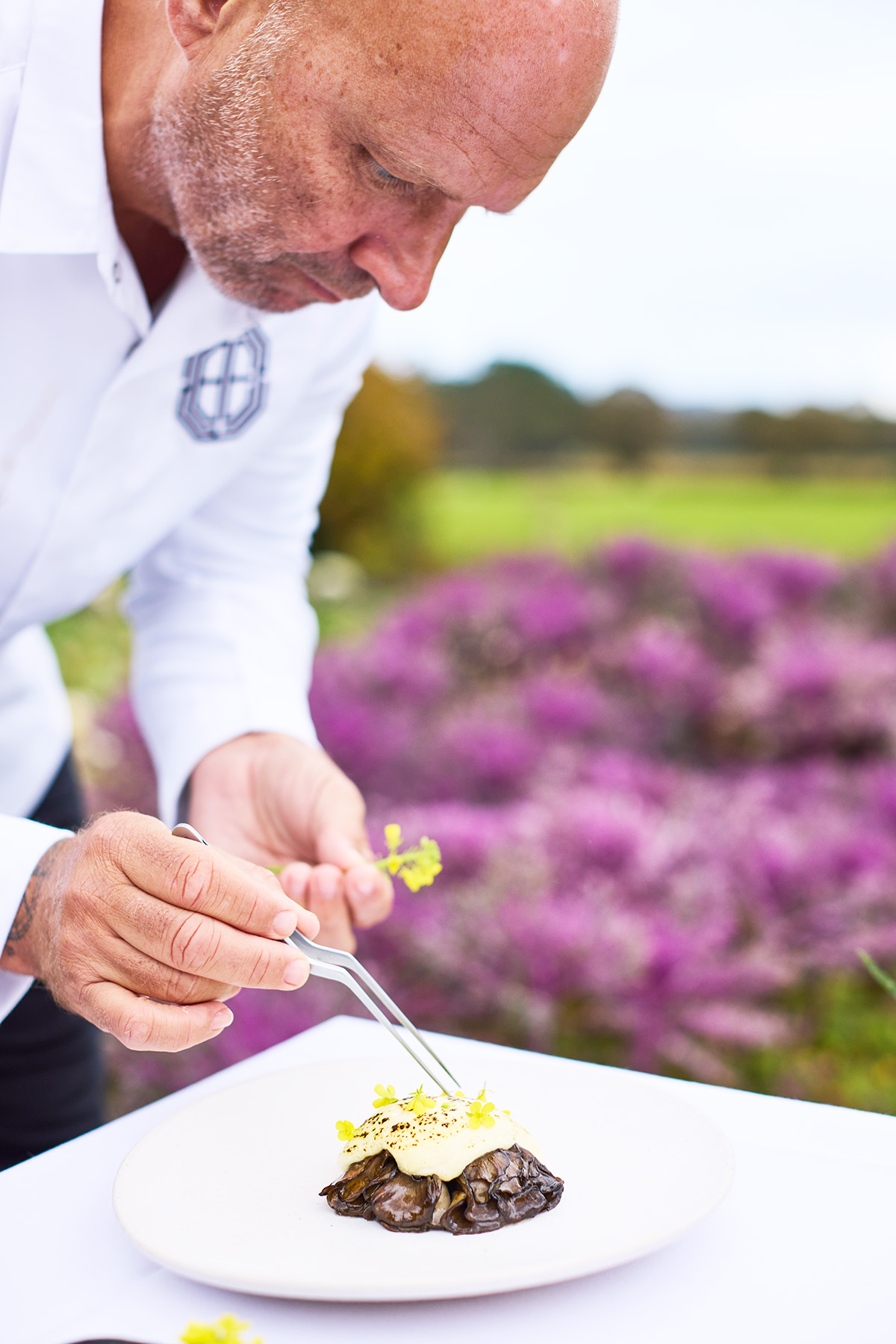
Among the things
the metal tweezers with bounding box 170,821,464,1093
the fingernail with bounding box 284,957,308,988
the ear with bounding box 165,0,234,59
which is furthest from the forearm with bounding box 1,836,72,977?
the ear with bounding box 165,0,234,59

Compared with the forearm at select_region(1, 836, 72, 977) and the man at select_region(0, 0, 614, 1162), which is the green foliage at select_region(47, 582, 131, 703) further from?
the forearm at select_region(1, 836, 72, 977)

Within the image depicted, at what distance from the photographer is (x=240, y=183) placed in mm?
1101

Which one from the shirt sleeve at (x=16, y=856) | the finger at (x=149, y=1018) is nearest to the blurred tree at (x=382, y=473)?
the shirt sleeve at (x=16, y=856)

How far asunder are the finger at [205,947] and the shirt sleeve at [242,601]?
1.90ft

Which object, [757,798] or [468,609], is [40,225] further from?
[468,609]

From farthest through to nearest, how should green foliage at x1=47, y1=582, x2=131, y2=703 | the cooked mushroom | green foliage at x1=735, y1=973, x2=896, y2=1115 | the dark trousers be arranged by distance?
1. green foliage at x1=47, y1=582, x2=131, y2=703
2. green foliage at x1=735, y1=973, x2=896, y2=1115
3. the dark trousers
4. the cooked mushroom

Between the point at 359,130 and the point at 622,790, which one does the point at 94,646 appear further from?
the point at 359,130

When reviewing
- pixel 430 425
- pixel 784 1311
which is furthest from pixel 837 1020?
pixel 430 425

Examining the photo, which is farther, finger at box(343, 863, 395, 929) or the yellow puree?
finger at box(343, 863, 395, 929)

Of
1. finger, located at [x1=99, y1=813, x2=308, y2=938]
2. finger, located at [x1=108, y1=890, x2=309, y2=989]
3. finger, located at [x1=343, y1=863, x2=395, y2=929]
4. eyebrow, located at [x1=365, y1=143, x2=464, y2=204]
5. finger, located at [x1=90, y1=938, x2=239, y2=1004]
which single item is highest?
eyebrow, located at [x1=365, y1=143, x2=464, y2=204]

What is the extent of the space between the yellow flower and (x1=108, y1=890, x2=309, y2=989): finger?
15 cm

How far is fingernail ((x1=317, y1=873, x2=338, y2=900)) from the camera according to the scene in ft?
3.70

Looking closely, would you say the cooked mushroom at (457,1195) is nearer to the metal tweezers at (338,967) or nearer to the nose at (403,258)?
the metal tweezers at (338,967)

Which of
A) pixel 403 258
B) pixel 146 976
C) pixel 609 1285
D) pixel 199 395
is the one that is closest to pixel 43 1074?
pixel 146 976
